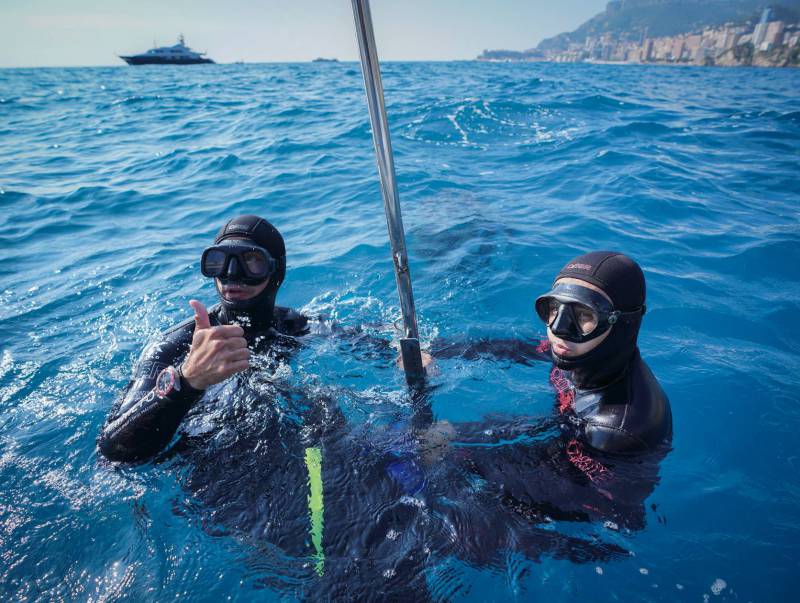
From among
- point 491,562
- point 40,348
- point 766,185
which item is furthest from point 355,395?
point 766,185

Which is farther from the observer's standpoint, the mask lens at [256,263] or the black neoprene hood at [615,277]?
the mask lens at [256,263]

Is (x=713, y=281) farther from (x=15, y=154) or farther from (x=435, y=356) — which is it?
(x=15, y=154)

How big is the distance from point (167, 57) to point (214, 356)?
87.0 metres

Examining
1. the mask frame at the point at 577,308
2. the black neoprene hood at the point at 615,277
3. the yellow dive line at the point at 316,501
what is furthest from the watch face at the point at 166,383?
the black neoprene hood at the point at 615,277

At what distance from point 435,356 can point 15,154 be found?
1542cm

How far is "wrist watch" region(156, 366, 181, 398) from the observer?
2.30m

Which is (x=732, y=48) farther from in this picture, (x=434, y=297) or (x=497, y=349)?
(x=497, y=349)

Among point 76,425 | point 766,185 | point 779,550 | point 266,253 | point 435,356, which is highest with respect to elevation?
point 266,253

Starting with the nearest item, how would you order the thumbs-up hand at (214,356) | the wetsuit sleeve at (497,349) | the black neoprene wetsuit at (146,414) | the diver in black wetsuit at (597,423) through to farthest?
the thumbs-up hand at (214,356) → the black neoprene wetsuit at (146,414) → the diver in black wetsuit at (597,423) → the wetsuit sleeve at (497,349)

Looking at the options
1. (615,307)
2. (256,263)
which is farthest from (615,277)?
(256,263)

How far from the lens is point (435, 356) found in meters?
4.05

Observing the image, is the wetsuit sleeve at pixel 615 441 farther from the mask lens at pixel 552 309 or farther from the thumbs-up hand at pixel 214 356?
the thumbs-up hand at pixel 214 356

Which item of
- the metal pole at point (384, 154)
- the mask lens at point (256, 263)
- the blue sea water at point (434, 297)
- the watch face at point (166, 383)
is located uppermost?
the metal pole at point (384, 154)

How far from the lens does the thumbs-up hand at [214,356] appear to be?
2225mm
